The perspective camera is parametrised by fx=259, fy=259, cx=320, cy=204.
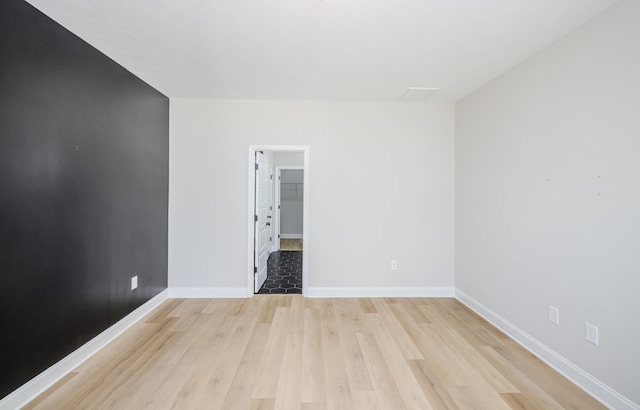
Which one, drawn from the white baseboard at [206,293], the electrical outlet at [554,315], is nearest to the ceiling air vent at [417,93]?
the electrical outlet at [554,315]

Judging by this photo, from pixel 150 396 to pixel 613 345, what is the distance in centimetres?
310

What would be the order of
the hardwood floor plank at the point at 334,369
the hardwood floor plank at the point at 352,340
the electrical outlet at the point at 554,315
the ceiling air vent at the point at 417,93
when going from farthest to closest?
the ceiling air vent at the point at 417,93 → the electrical outlet at the point at 554,315 → the hardwood floor plank at the point at 352,340 → the hardwood floor plank at the point at 334,369

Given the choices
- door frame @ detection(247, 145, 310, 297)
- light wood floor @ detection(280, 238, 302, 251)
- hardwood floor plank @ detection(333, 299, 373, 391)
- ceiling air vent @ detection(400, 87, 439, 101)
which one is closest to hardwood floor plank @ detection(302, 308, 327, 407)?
hardwood floor plank @ detection(333, 299, 373, 391)

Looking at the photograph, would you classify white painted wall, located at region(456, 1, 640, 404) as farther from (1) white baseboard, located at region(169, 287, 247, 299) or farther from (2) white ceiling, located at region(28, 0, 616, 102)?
(1) white baseboard, located at region(169, 287, 247, 299)

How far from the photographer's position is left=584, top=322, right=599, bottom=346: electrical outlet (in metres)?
1.81

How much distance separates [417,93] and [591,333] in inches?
108

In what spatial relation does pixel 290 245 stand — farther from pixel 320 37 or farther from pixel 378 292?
pixel 320 37

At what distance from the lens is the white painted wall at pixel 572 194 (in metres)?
1.64

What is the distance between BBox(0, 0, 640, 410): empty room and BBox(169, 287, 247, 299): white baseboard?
Answer: 0.03 m

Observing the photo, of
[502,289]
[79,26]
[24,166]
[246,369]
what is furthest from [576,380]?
[79,26]

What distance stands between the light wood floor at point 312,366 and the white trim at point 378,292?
455 millimetres

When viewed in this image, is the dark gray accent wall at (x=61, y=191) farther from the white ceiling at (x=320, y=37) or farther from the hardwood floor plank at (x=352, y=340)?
A: the hardwood floor plank at (x=352, y=340)

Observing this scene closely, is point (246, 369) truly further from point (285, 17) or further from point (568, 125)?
point (568, 125)

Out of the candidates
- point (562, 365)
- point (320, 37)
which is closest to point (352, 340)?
point (562, 365)
